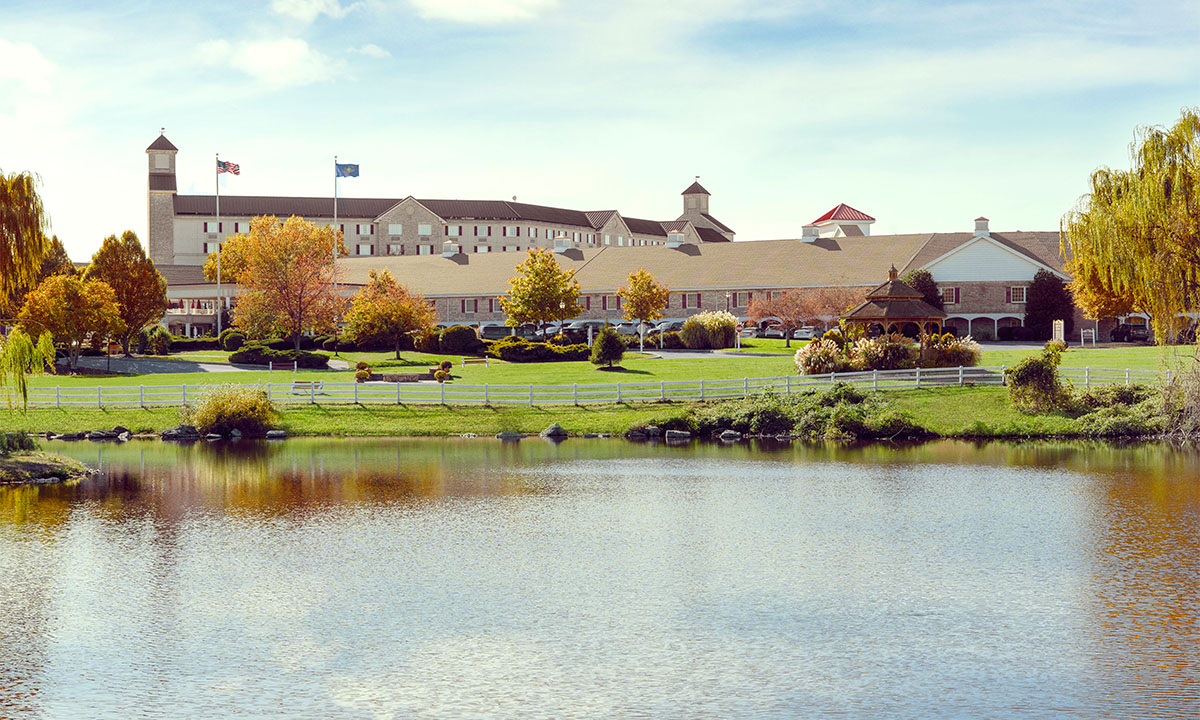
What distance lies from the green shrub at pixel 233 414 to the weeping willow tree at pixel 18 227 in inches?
496

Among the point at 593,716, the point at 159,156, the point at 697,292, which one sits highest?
the point at 159,156

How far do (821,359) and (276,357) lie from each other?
3029 centimetres

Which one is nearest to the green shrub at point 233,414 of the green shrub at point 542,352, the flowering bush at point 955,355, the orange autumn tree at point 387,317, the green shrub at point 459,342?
the green shrub at point 542,352

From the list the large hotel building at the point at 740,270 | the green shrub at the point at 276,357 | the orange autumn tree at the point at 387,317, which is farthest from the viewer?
the large hotel building at the point at 740,270

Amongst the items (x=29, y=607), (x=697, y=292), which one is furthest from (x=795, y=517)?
(x=697, y=292)

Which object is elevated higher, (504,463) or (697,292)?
(697,292)

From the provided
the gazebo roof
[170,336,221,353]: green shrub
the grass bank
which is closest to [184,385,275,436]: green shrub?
the grass bank

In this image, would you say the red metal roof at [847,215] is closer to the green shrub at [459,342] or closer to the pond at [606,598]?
the green shrub at [459,342]

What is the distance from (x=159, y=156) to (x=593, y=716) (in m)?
149

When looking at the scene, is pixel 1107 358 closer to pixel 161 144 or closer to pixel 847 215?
pixel 847 215

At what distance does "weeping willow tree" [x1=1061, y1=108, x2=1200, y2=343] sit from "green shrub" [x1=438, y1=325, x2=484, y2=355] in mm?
40372

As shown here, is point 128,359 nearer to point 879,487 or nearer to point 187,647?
point 879,487

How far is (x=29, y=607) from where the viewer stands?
15.5 metres

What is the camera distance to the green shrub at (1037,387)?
135 ft
